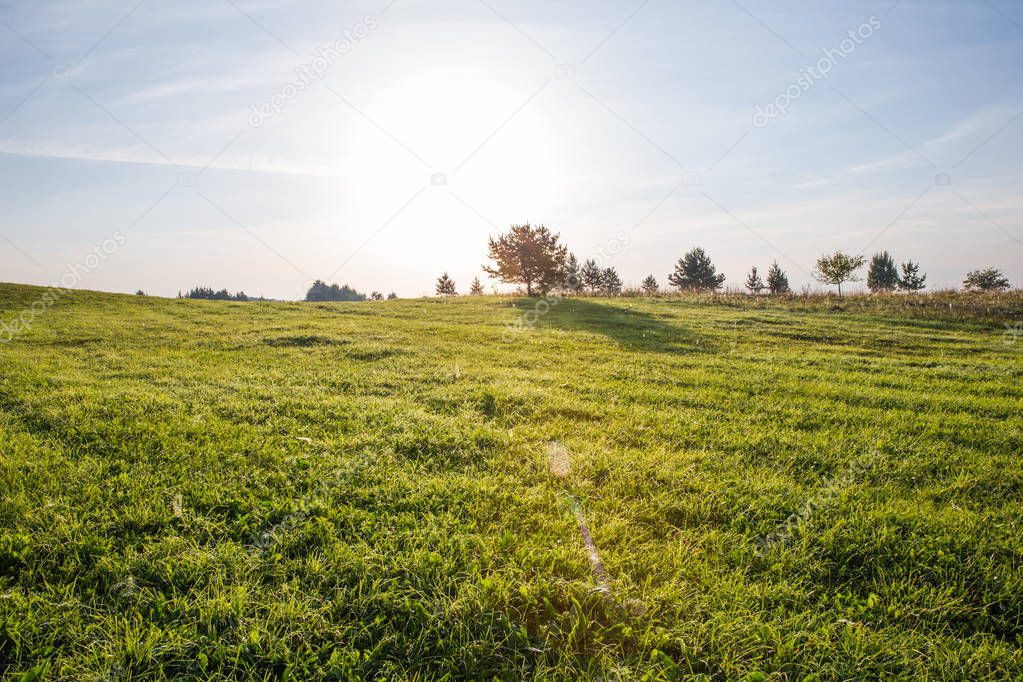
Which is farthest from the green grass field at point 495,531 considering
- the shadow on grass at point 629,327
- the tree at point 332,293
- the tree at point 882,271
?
the tree at point 332,293

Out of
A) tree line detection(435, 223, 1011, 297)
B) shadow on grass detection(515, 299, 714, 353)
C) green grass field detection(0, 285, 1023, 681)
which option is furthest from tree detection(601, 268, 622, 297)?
green grass field detection(0, 285, 1023, 681)

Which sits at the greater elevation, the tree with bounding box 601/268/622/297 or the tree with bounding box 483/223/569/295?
the tree with bounding box 601/268/622/297

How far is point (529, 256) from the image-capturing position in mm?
45594

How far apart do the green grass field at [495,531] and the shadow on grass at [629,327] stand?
21.2 feet

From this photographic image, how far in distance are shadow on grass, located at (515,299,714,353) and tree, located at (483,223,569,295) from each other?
56.0ft

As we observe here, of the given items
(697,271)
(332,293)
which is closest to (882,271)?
(697,271)

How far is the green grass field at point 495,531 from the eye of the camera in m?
2.61

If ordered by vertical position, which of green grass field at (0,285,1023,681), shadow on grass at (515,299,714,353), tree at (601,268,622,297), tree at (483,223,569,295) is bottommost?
green grass field at (0,285,1023,681)

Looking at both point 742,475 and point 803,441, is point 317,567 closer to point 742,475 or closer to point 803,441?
point 742,475

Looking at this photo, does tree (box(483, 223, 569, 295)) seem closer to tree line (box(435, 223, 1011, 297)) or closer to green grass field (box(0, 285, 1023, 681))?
tree line (box(435, 223, 1011, 297))

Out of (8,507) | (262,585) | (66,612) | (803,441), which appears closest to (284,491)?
(262,585)

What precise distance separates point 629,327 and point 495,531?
17278 millimetres

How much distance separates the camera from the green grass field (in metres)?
2.61

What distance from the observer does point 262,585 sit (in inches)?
117
